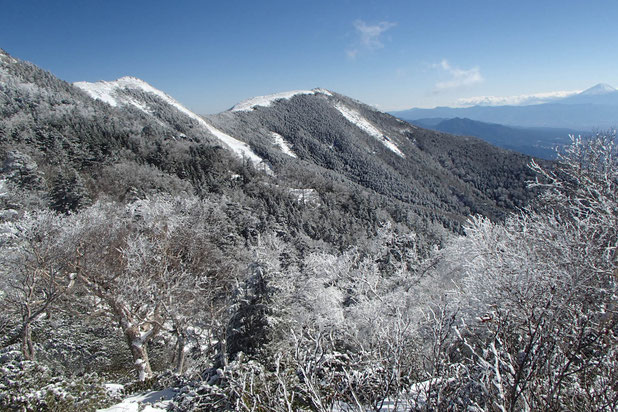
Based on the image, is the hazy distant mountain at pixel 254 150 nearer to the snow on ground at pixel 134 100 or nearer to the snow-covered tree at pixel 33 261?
the snow on ground at pixel 134 100

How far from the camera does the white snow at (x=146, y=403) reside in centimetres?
626

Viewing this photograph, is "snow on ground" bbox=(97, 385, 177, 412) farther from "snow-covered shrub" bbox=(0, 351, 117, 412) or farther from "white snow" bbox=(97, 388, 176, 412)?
"snow-covered shrub" bbox=(0, 351, 117, 412)

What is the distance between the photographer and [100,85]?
10862cm

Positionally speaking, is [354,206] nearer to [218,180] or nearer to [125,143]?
[218,180]

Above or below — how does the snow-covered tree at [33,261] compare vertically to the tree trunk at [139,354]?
above

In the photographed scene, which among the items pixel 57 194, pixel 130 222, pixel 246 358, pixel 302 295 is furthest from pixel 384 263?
pixel 57 194

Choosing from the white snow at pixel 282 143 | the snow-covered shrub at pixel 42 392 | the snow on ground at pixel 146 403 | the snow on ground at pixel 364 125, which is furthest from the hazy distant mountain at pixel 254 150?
the snow on ground at pixel 146 403

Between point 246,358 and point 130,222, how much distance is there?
1613 cm

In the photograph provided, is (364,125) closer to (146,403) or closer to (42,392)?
(146,403)

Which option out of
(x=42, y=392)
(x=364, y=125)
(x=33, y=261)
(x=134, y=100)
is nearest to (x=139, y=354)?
(x=42, y=392)

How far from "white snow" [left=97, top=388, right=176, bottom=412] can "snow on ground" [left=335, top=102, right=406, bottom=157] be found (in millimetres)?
158931

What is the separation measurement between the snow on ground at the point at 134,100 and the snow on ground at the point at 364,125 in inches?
3439

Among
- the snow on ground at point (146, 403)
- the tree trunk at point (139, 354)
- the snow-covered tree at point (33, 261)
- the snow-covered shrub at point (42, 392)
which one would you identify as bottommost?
the tree trunk at point (139, 354)

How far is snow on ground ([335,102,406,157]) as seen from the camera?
160837mm
